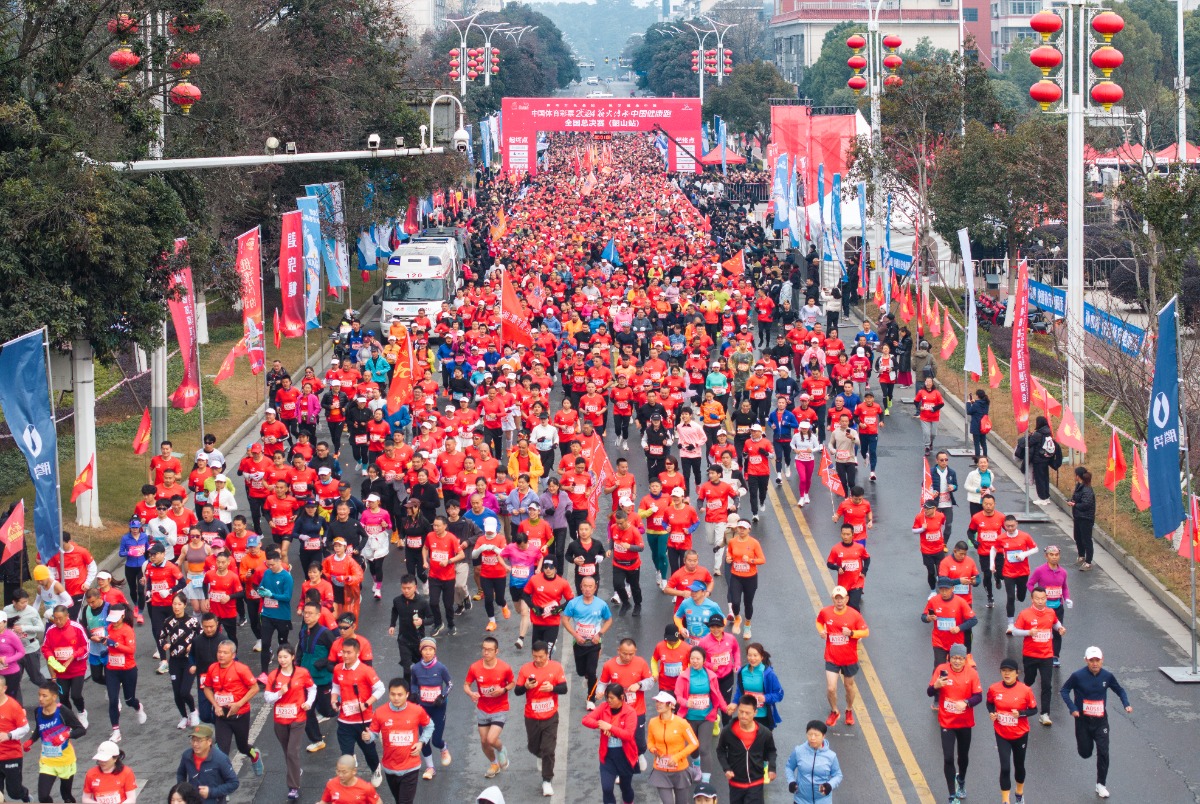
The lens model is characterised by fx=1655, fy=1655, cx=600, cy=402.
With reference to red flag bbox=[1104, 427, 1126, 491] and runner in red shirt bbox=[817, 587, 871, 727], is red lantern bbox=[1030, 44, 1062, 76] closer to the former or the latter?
red flag bbox=[1104, 427, 1126, 491]

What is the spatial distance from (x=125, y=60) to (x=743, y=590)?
10939mm

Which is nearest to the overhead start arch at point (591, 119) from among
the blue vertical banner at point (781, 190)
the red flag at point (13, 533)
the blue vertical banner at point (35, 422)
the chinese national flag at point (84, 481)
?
the blue vertical banner at point (781, 190)

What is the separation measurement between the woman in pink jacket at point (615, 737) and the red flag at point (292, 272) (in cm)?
1863

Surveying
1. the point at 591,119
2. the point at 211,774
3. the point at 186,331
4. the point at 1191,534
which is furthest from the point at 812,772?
the point at 591,119

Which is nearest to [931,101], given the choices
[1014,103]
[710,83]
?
[1014,103]

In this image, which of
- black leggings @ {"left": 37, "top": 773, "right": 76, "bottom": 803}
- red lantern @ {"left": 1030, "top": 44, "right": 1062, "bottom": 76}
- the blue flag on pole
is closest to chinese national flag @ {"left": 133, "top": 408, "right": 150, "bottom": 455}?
black leggings @ {"left": 37, "top": 773, "right": 76, "bottom": 803}

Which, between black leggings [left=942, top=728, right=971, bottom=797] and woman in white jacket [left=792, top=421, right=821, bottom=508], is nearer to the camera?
black leggings [left=942, top=728, right=971, bottom=797]

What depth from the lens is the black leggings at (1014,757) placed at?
39.7 ft

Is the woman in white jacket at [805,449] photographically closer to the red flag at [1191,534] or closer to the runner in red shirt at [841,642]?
the red flag at [1191,534]

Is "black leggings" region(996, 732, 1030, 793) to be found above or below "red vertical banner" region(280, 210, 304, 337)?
below

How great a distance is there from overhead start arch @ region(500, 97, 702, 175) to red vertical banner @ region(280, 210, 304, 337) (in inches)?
1549

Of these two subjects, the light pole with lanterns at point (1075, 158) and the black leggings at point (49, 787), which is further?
the light pole with lanterns at point (1075, 158)

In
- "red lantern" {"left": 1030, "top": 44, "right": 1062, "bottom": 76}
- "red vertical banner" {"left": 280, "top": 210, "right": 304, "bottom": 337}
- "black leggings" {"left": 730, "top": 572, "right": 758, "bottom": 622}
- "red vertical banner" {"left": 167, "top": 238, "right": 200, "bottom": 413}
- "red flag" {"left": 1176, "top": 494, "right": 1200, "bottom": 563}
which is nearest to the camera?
"black leggings" {"left": 730, "top": 572, "right": 758, "bottom": 622}

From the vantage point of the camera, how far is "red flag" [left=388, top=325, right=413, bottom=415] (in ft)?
81.3
